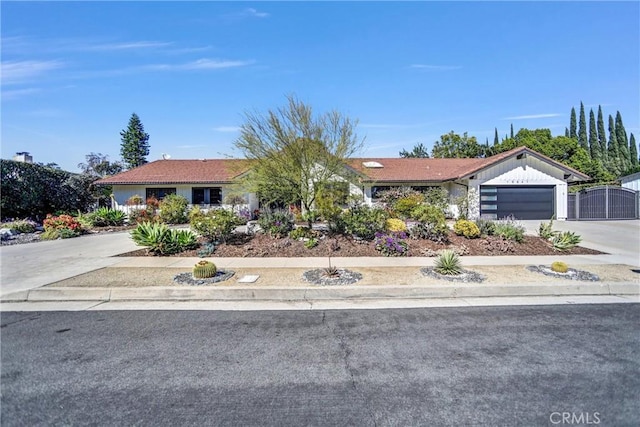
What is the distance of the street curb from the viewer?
645cm

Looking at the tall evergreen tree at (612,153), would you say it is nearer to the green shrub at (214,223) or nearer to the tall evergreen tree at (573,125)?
the tall evergreen tree at (573,125)

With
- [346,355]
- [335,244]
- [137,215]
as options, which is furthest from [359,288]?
[137,215]

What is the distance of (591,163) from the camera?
111 feet

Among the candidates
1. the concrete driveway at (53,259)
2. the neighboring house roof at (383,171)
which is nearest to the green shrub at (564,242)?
the neighboring house roof at (383,171)

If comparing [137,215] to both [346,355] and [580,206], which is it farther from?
[580,206]

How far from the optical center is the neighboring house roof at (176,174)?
75.7ft

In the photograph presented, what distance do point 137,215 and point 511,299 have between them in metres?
20.2

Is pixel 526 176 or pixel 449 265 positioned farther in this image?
pixel 526 176

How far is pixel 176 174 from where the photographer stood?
80.7 ft

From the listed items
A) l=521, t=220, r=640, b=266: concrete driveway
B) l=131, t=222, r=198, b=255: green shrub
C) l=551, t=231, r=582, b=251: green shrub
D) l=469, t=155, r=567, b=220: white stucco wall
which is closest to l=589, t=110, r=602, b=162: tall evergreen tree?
l=469, t=155, r=567, b=220: white stucco wall

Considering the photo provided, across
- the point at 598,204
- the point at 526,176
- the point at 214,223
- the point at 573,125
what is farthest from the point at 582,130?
the point at 214,223

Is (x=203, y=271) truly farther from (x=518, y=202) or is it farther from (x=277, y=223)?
(x=518, y=202)

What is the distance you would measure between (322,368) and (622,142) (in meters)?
71.6

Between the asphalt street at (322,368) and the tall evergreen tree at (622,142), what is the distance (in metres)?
63.2
